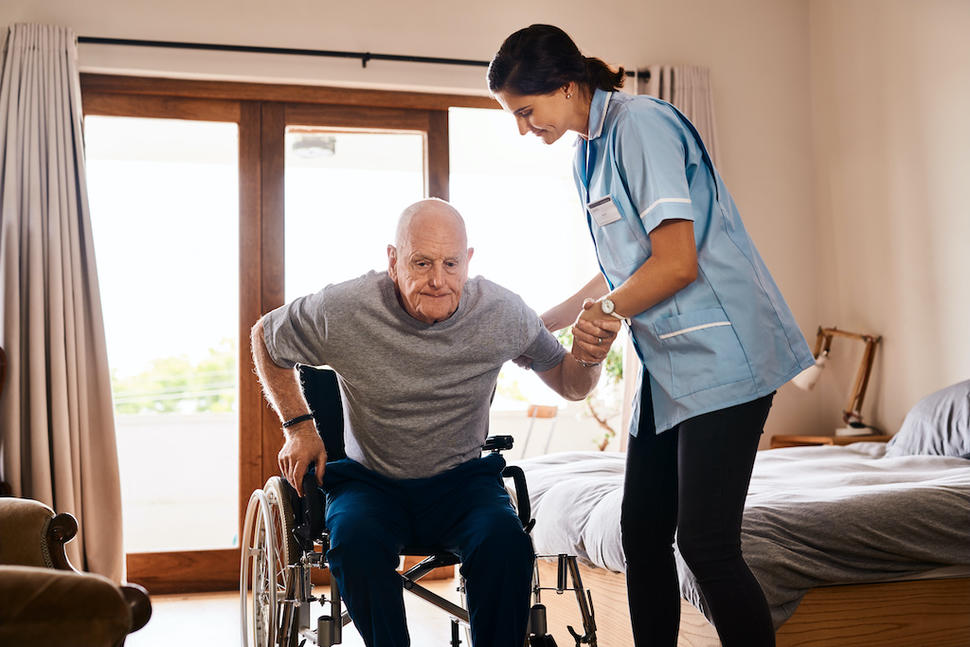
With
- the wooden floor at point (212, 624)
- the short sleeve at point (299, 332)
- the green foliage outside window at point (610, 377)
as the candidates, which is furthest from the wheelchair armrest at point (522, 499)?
the green foliage outside window at point (610, 377)

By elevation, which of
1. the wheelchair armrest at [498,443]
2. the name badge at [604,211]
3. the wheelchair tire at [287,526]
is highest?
the name badge at [604,211]

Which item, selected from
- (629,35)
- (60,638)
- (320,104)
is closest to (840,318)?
(629,35)

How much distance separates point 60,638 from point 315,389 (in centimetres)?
108

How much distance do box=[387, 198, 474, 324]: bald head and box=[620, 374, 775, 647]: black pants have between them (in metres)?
0.46

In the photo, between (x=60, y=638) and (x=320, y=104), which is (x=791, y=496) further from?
A: (x=320, y=104)

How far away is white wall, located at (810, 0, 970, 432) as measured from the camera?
3.70 metres

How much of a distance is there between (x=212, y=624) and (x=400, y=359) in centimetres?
186

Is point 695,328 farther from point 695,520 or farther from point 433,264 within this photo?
point 433,264

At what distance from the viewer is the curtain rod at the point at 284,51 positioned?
3.83 metres

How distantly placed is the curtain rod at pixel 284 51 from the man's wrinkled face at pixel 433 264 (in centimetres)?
238

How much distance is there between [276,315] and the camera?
1.94 metres

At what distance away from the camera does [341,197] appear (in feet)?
13.8

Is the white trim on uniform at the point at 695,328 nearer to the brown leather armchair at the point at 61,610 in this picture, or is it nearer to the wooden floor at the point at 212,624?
the brown leather armchair at the point at 61,610

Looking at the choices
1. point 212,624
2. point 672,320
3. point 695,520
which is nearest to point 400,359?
point 672,320
